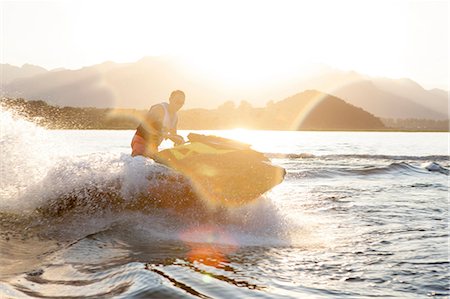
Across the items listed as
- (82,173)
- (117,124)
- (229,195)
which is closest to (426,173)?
(229,195)

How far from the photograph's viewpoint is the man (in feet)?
40.2

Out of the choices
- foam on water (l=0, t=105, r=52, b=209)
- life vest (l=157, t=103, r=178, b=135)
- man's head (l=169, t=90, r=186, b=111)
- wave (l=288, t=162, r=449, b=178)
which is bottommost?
wave (l=288, t=162, r=449, b=178)

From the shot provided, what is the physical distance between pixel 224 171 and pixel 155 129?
8.19 feet

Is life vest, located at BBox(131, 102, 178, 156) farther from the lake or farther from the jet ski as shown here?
the jet ski

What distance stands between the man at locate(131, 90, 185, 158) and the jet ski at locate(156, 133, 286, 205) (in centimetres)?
82

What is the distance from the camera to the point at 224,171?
10.9 metres

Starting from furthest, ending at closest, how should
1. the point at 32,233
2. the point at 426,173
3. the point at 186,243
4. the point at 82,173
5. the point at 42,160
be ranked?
the point at 426,173
the point at 42,160
the point at 82,173
the point at 32,233
the point at 186,243

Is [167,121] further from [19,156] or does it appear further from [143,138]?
[19,156]

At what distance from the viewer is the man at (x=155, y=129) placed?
12266 mm

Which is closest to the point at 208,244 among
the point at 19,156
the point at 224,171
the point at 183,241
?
the point at 183,241

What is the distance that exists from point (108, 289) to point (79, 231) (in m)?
4.44

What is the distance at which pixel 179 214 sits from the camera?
1073 cm

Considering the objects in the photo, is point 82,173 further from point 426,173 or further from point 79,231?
point 426,173

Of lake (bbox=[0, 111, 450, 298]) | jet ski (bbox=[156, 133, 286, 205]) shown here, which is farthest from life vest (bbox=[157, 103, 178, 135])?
lake (bbox=[0, 111, 450, 298])
